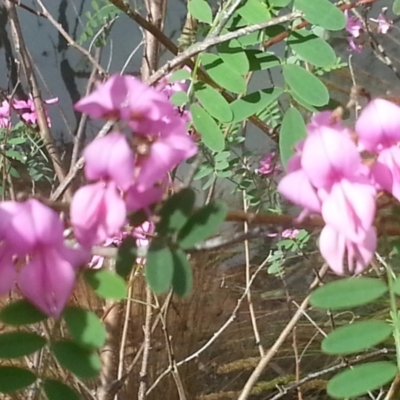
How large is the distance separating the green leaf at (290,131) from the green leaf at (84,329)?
19 centimetres

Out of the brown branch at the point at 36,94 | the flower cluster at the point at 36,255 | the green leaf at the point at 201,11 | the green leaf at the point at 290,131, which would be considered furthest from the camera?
the brown branch at the point at 36,94

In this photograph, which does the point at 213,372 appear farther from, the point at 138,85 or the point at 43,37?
the point at 138,85

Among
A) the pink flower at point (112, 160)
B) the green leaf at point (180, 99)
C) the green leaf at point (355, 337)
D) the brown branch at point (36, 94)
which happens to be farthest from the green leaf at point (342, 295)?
the brown branch at point (36, 94)

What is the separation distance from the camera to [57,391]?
1.02ft

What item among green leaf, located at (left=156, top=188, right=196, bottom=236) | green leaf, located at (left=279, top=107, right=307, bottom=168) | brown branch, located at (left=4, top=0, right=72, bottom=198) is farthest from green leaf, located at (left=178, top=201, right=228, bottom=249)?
brown branch, located at (left=4, top=0, right=72, bottom=198)

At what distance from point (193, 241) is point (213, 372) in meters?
1.36

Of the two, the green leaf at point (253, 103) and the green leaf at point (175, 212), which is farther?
the green leaf at point (253, 103)

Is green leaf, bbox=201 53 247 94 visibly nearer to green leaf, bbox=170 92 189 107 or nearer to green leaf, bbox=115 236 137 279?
green leaf, bbox=170 92 189 107

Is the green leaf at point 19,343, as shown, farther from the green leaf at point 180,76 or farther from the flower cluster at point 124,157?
the green leaf at point 180,76

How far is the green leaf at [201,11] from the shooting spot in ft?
1.86

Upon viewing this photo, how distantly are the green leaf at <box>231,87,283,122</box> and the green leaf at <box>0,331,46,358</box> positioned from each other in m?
0.22

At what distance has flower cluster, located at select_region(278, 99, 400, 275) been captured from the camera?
27 cm

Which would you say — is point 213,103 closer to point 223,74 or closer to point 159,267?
point 223,74

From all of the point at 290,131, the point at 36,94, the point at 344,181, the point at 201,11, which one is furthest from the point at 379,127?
the point at 36,94
